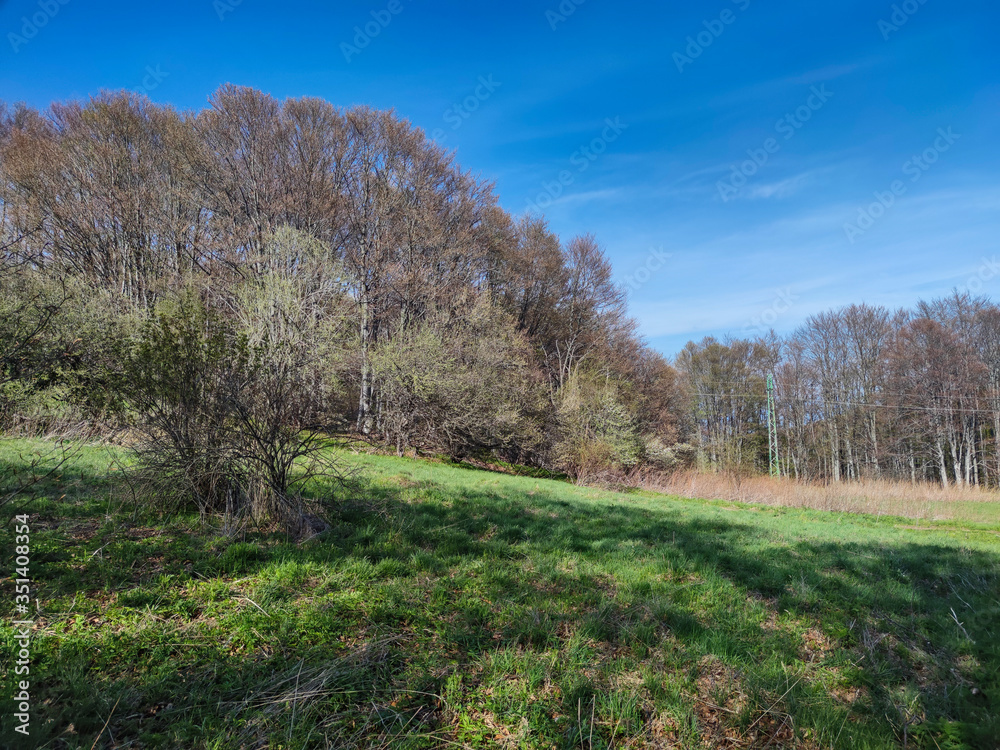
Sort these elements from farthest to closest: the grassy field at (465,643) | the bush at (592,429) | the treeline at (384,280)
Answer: the bush at (592,429) < the treeline at (384,280) < the grassy field at (465,643)

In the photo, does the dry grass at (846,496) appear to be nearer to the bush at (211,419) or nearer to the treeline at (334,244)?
the treeline at (334,244)

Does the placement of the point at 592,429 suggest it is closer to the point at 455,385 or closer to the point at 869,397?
the point at 455,385

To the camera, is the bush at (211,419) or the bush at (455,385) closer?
the bush at (211,419)

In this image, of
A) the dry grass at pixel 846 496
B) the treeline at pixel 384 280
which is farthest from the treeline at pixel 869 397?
the dry grass at pixel 846 496

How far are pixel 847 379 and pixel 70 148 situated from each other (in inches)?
1897

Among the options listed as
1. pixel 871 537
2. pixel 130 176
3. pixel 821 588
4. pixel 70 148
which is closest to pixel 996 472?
pixel 871 537

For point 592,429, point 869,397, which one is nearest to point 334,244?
point 592,429

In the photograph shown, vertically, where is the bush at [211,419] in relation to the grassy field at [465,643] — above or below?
above

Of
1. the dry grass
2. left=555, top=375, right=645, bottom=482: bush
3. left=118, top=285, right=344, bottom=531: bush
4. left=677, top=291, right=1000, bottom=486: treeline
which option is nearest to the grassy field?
left=118, top=285, right=344, bottom=531: bush

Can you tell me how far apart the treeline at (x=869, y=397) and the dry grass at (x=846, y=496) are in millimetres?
7130

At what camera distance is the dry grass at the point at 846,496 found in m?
16.3

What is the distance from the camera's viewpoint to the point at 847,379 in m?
33.8

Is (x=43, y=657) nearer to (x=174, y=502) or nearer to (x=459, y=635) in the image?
(x=459, y=635)

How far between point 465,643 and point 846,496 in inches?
796
